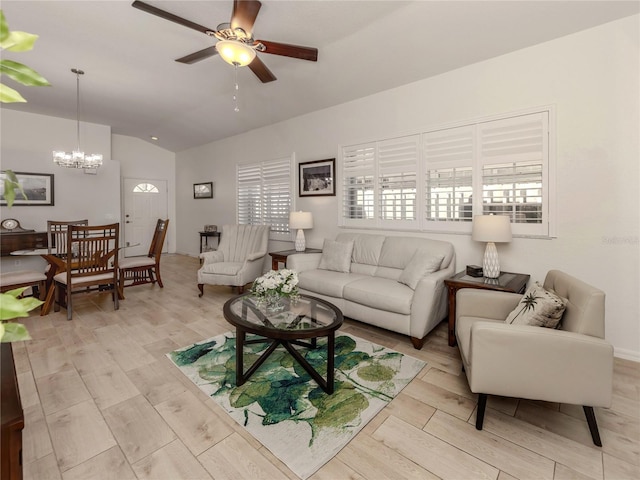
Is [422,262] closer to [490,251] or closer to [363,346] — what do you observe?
[490,251]

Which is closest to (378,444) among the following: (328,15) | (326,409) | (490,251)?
(326,409)

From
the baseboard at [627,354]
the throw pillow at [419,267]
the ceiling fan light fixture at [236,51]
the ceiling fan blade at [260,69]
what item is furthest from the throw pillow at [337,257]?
the baseboard at [627,354]

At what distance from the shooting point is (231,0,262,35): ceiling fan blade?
6.70 feet

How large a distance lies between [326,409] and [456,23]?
11.0 ft

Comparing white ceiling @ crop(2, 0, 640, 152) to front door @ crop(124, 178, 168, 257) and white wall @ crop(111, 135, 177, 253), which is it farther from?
front door @ crop(124, 178, 168, 257)

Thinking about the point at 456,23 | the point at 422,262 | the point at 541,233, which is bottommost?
the point at 422,262

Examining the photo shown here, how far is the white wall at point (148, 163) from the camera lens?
24.0 ft

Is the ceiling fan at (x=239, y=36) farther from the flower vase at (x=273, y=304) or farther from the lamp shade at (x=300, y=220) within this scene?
the lamp shade at (x=300, y=220)

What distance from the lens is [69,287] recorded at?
11.2 feet

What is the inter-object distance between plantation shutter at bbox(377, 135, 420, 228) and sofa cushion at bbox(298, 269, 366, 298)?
972 mm

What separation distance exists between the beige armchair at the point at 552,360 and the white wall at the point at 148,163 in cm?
832

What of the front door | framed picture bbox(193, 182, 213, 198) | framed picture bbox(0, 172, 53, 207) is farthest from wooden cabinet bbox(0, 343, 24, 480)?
the front door

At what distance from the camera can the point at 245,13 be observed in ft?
6.93

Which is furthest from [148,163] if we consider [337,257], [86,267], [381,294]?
[381,294]
